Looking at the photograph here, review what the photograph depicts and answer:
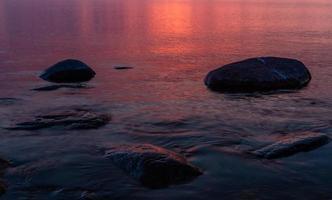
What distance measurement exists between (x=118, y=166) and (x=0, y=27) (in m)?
30.7

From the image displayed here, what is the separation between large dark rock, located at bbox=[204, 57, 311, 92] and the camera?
15938mm

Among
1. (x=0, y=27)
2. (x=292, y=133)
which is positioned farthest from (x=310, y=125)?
(x=0, y=27)

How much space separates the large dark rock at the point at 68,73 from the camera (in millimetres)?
17734

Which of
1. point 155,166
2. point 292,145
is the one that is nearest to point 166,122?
point 292,145

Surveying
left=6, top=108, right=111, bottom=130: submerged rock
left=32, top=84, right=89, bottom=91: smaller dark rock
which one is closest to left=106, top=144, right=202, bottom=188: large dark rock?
left=6, top=108, right=111, bottom=130: submerged rock

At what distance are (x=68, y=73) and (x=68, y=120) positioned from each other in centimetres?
599

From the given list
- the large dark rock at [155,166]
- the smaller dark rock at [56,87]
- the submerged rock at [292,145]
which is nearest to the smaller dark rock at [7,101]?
the smaller dark rock at [56,87]

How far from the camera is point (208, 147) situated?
10023 millimetres

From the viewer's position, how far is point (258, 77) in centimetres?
1608

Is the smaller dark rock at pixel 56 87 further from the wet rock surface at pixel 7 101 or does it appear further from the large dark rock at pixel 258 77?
the large dark rock at pixel 258 77

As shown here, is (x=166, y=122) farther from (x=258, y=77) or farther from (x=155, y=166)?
(x=258, y=77)

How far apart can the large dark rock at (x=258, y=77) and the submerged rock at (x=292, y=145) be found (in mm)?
5483

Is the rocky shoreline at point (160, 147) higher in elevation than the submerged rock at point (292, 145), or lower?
higher

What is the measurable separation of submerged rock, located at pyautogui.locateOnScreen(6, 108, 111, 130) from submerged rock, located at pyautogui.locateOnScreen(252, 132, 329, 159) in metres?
3.89
